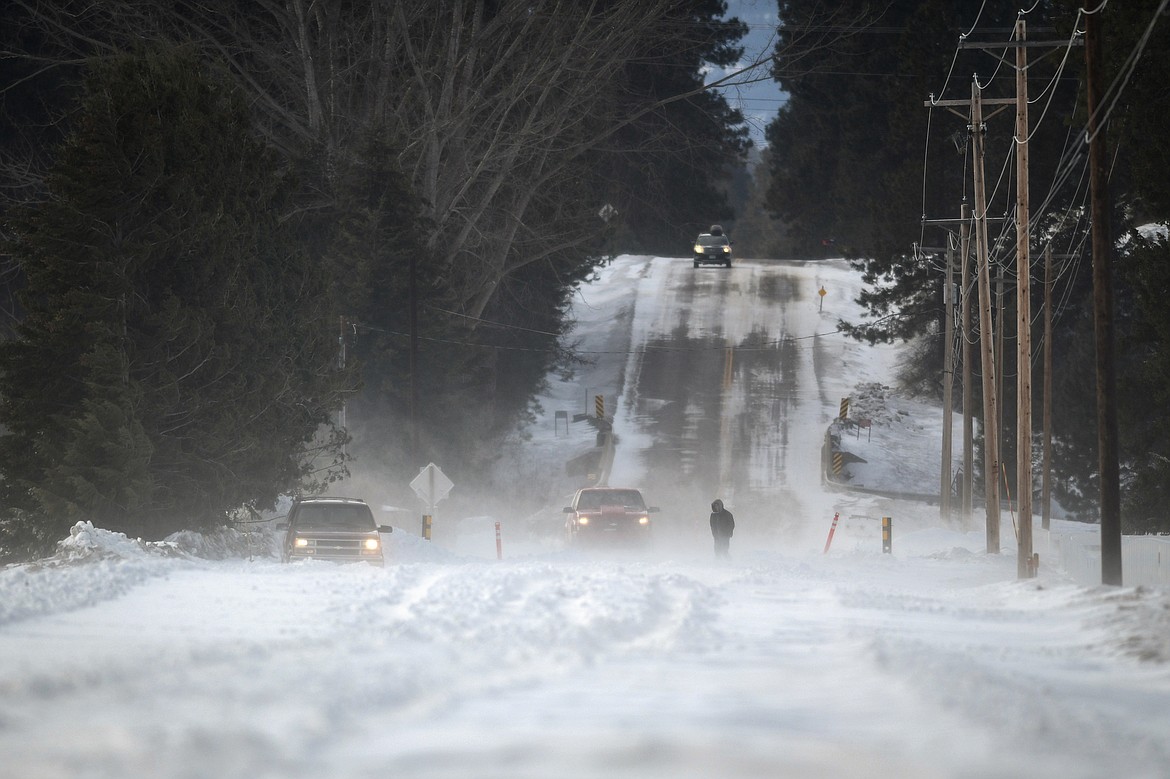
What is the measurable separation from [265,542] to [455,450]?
2026cm

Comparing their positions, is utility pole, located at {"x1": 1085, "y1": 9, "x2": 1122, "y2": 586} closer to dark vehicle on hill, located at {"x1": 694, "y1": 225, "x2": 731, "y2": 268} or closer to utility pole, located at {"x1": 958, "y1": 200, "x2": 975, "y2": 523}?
utility pole, located at {"x1": 958, "y1": 200, "x2": 975, "y2": 523}

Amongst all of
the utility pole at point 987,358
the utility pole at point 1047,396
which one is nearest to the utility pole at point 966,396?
the utility pole at point 1047,396

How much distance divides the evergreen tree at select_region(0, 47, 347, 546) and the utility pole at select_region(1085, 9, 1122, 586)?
51.5 ft

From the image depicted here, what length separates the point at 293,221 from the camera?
4344 centimetres

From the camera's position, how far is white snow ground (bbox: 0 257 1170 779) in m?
7.20

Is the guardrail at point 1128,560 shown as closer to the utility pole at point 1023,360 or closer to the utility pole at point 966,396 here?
the utility pole at point 1023,360

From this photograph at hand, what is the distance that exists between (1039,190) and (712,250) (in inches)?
1672

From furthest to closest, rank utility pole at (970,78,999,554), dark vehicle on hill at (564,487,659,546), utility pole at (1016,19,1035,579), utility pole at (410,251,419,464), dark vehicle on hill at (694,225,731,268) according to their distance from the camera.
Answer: dark vehicle on hill at (694,225,731,268) → utility pole at (410,251,419,464) → utility pole at (970,78,999,554) → dark vehicle on hill at (564,487,659,546) → utility pole at (1016,19,1035,579)

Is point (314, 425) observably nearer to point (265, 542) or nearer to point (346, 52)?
point (265, 542)

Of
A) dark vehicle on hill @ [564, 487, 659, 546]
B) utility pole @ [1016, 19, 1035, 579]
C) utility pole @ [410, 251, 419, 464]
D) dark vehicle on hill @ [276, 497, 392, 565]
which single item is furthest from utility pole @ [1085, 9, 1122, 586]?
utility pole @ [410, 251, 419, 464]

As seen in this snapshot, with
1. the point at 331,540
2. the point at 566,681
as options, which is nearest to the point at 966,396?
the point at 331,540

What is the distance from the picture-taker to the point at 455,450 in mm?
52188

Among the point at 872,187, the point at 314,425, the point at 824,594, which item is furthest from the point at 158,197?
the point at 872,187

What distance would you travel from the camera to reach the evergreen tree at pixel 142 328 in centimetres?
2456
